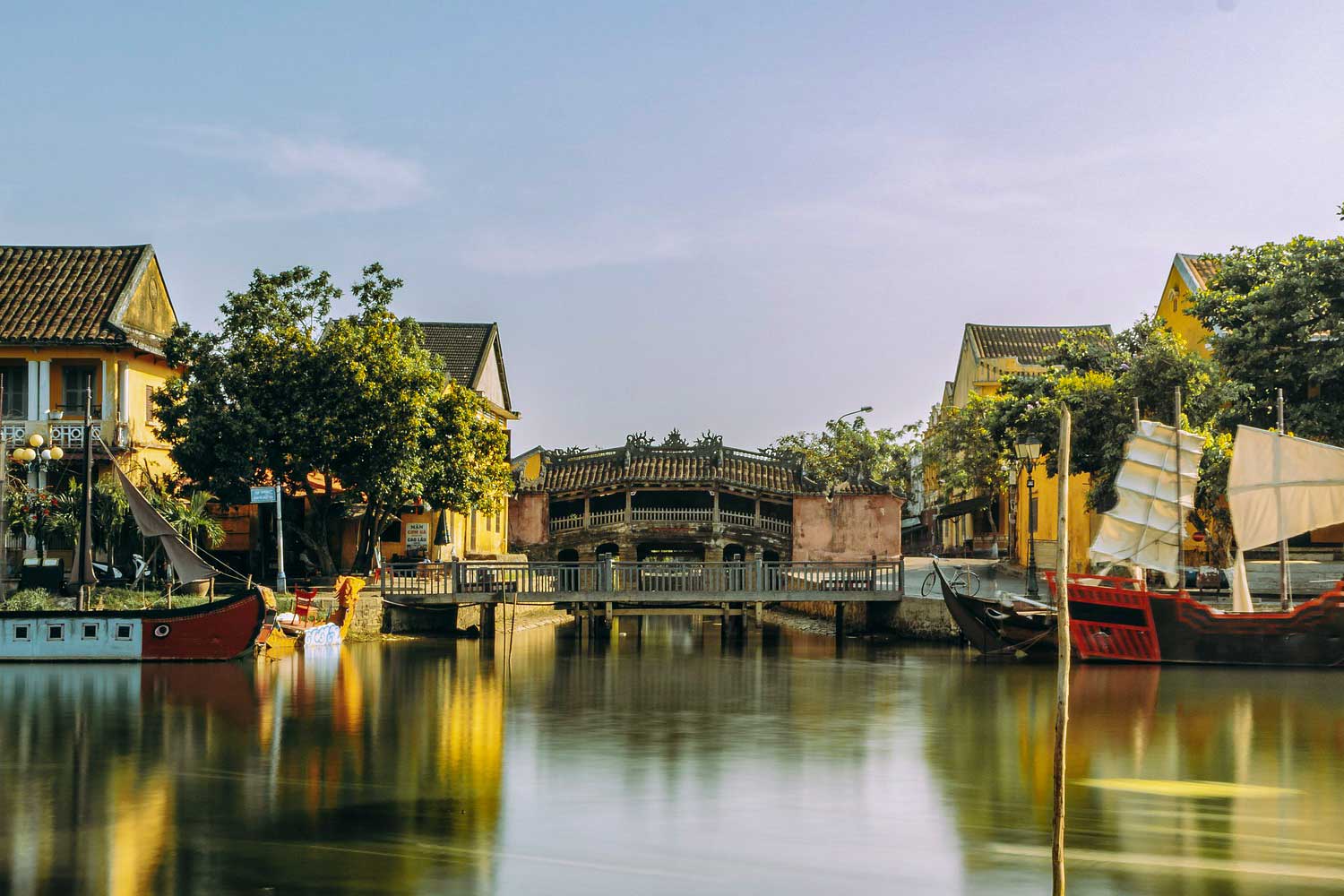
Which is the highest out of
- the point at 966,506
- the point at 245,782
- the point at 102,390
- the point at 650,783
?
the point at 102,390

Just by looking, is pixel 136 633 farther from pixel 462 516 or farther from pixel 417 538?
pixel 462 516

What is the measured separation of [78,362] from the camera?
3709 centimetres

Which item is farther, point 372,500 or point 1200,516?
point 1200,516

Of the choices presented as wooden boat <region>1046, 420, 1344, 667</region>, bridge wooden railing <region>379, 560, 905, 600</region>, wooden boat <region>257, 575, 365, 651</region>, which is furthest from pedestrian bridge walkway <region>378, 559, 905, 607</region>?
wooden boat <region>1046, 420, 1344, 667</region>

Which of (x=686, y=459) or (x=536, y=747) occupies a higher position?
(x=686, y=459)

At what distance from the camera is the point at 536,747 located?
19.4m

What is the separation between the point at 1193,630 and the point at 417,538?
21.9 m

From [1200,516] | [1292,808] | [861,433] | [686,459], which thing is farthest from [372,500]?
[861,433]

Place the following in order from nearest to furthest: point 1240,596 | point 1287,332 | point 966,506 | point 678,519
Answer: point 1240,596
point 1287,332
point 678,519
point 966,506

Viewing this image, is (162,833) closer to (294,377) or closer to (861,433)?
(294,377)

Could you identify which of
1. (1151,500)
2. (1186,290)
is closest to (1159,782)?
(1151,500)

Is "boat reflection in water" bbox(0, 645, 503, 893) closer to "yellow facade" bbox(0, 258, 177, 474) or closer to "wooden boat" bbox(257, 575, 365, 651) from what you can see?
"wooden boat" bbox(257, 575, 365, 651)

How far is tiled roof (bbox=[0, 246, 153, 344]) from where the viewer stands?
3662 centimetres

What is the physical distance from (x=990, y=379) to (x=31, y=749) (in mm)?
50941
